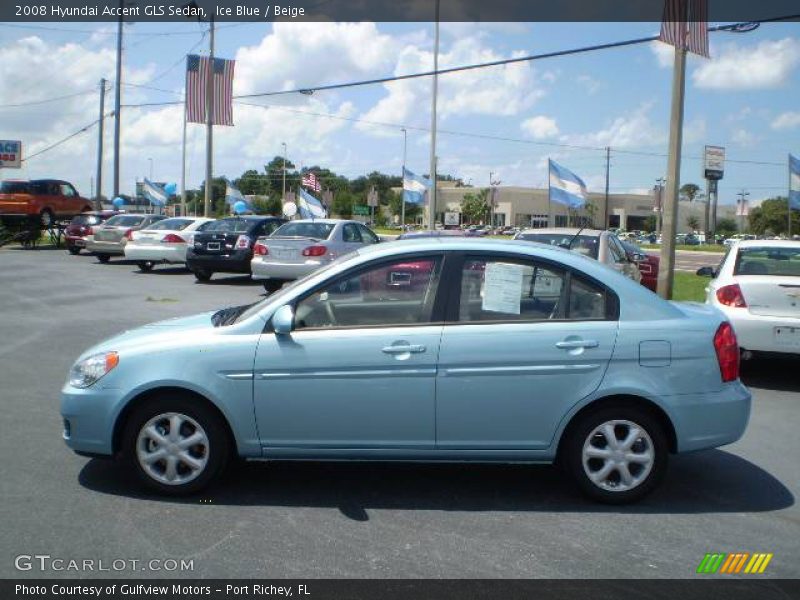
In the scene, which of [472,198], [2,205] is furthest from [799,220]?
[2,205]

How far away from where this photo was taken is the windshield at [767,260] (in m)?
9.33

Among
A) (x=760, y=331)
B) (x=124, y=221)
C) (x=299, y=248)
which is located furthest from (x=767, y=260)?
(x=124, y=221)

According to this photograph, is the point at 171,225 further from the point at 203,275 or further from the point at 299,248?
the point at 299,248

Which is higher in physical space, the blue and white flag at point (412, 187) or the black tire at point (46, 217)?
the blue and white flag at point (412, 187)

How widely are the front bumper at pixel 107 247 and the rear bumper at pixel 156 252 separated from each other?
301cm

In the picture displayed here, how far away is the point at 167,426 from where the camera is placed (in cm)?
511

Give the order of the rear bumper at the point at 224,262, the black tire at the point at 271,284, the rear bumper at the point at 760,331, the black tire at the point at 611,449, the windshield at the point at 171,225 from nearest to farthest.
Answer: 1. the black tire at the point at 611,449
2. the rear bumper at the point at 760,331
3. the black tire at the point at 271,284
4. the rear bumper at the point at 224,262
5. the windshield at the point at 171,225

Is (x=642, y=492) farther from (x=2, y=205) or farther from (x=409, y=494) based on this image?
(x=2, y=205)

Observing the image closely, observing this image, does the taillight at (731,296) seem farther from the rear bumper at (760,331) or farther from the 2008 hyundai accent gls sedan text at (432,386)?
the 2008 hyundai accent gls sedan text at (432,386)

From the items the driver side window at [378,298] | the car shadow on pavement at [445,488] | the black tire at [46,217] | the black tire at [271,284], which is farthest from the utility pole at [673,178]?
the black tire at [46,217]

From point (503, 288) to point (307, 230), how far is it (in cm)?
1235

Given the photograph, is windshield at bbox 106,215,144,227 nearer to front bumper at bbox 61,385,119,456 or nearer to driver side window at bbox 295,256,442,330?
front bumper at bbox 61,385,119,456

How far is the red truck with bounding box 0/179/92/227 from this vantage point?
3133cm

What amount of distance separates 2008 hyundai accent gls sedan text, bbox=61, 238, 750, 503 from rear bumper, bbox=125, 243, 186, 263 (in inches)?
683
